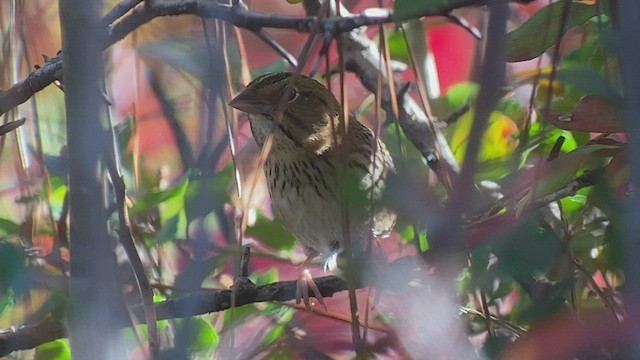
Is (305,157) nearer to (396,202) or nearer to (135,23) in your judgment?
(135,23)

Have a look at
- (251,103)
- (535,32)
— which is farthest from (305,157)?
(535,32)

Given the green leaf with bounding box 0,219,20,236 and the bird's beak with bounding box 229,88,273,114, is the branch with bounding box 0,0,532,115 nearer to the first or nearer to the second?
the green leaf with bounding box 0,219,20,236

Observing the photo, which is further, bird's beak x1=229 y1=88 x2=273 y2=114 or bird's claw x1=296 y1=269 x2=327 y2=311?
bird's beak x1=229 y1=88 x2=273 y2=114

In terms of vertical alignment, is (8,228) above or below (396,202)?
below

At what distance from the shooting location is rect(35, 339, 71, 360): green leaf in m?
1.08

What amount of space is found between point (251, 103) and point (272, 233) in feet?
0.76

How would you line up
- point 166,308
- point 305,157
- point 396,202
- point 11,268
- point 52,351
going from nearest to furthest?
1. point 396,202
2. point 11,268
3. point 166,308
4. point 52,351
5. point 305,157

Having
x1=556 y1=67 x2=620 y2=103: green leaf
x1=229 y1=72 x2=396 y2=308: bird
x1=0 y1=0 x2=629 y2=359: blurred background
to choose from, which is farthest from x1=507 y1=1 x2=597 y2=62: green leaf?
x1=229 y1=72 x2=396 y2=308: bird

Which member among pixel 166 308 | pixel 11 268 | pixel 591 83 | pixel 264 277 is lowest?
pixel 264 277

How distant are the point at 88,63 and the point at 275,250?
0.91 m

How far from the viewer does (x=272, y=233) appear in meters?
1.28

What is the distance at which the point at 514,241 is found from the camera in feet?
1.84

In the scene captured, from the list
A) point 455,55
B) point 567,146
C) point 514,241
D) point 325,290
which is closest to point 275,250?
point 325,290

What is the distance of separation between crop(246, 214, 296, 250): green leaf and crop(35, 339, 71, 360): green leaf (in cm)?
27
